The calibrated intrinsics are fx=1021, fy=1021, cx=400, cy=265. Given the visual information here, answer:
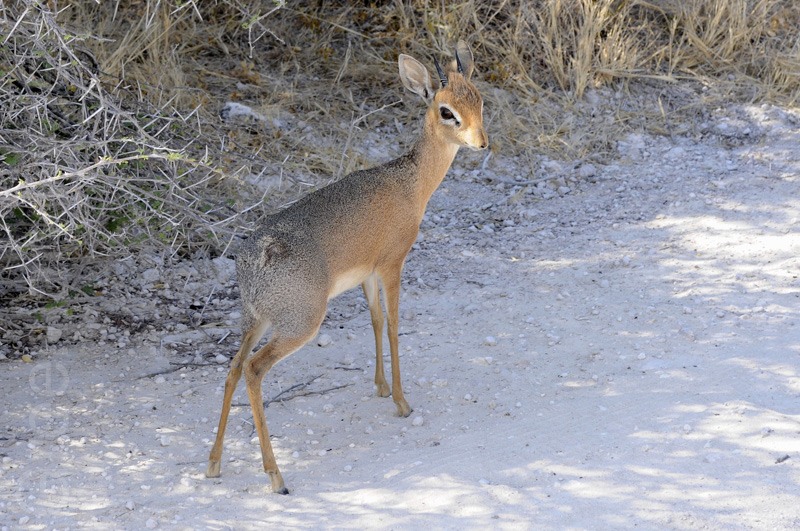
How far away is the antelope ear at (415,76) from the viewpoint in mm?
5234

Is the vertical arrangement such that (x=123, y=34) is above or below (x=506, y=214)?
above

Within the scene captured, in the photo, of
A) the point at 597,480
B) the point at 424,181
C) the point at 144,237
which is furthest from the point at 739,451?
the point at 144,237

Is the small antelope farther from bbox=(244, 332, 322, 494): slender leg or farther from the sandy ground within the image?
the sandy ground

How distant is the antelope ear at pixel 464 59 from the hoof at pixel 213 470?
2.37 m

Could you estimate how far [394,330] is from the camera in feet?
16.3

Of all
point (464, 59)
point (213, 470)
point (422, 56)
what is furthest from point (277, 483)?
point (422, 56)

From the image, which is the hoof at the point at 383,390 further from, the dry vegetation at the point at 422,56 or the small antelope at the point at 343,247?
the dry vegetation at the point at 422,56

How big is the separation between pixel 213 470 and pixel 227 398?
308 millimetres

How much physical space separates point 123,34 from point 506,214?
3330mm

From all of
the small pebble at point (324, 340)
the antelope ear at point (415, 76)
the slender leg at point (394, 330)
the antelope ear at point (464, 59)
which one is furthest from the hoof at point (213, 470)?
the antelope ear at point (464, 59)

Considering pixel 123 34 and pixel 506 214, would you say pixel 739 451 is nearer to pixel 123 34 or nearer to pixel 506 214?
pixel 506 214

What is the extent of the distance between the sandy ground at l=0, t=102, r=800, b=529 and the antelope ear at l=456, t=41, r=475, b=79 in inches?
53.2

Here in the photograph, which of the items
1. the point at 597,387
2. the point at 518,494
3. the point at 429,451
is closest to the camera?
the point at 518,494

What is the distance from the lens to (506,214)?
714 centimetres
